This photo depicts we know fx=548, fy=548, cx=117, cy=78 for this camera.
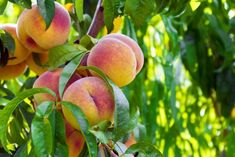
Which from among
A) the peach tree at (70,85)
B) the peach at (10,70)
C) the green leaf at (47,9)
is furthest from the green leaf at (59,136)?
the peach at (10,70)

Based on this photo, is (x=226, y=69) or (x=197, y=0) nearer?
(x=197, y=0)

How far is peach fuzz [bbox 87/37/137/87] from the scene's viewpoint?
0.66 m

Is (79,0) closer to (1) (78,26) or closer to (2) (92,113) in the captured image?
(1) (78,26)

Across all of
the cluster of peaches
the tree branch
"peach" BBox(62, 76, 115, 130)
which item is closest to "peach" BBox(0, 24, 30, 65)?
the cluster of peaches

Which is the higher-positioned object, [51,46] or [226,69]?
[51,46]

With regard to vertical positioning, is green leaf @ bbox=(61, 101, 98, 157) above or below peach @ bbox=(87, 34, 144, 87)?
below

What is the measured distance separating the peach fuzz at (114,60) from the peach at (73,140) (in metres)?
0.07

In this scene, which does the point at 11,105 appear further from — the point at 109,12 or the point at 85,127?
the point at 109,12

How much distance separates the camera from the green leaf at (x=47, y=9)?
2.35ft

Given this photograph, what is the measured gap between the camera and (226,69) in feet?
5.02

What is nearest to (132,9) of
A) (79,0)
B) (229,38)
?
(79,0)

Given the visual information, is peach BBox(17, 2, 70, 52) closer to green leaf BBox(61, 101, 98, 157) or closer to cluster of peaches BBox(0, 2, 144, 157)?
cluster of peaches BBox(0, 2, 144, 157)

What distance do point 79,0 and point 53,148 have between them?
239mm

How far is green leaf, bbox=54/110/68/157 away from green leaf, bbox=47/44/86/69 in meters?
0.10
